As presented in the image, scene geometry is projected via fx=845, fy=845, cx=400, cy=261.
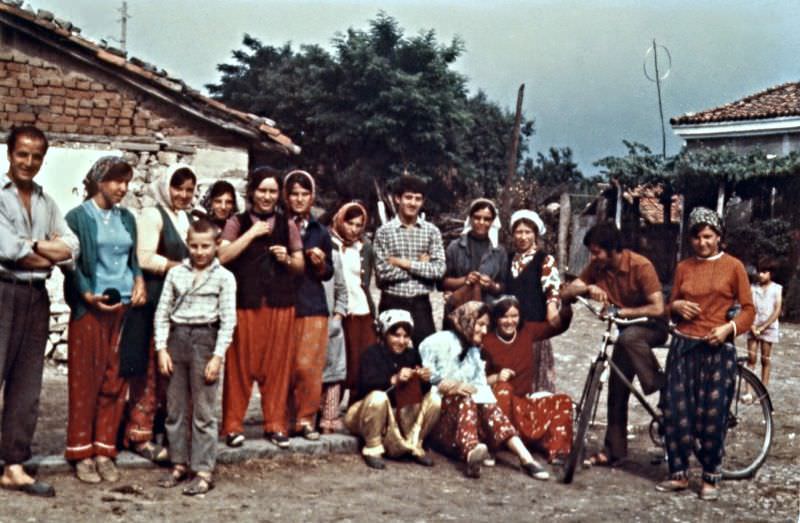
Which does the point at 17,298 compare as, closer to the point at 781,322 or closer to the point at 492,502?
the point at 492,502

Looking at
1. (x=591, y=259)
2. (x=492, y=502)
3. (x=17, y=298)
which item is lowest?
(x=492, y=502)

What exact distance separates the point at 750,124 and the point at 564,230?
5.78ft

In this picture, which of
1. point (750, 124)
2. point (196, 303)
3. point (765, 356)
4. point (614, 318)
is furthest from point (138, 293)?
point (750, 124)

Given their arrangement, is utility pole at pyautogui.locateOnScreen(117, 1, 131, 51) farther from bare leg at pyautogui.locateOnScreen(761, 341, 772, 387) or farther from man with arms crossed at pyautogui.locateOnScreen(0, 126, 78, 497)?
bare leg at pyautogui.locateOnScreen(761, 341, 772, 387)

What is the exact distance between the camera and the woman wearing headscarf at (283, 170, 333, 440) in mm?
4633

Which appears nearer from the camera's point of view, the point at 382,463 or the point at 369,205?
the point at 382,463

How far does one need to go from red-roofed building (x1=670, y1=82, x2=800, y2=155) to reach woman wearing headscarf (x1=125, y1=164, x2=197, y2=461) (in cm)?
336

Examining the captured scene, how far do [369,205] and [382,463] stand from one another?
6.60 ft

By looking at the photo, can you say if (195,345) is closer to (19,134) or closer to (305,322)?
(305,322)

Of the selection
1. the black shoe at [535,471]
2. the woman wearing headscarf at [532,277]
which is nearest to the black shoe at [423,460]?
the black shoe at [535,471]

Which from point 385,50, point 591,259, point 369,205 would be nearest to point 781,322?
point 591,259

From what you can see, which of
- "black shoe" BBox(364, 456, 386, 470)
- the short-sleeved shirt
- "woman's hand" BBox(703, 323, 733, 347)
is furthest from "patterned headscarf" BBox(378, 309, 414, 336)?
"woman's hand" BBox(703, 323, 733, 347)

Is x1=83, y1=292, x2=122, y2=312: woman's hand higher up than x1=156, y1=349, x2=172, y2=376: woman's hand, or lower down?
higher up

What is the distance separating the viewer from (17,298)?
3697 millimetres
